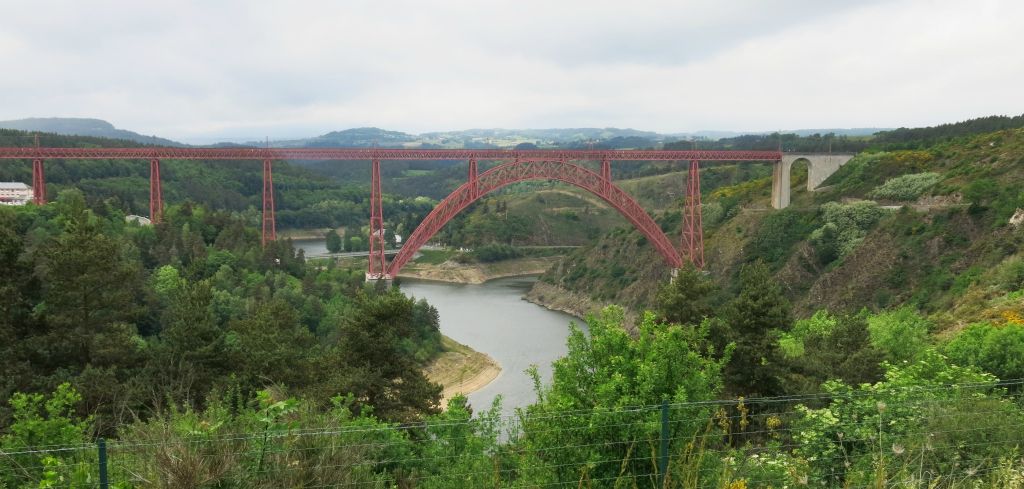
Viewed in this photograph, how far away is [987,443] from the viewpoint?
4.77 metres

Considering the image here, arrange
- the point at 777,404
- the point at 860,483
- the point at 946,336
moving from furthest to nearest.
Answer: the point at 946,336
the point at 777,404
the point at 860,483

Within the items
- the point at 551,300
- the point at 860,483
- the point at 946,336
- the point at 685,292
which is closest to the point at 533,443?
the point at 860,483

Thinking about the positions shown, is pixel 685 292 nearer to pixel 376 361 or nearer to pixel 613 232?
pixel 376 361

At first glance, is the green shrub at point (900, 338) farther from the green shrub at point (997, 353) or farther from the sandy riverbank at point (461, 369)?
the sandy riverbank at point (461, 369)

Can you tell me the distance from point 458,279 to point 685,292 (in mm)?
36002

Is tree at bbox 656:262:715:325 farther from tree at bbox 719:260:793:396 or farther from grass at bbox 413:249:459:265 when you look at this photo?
grass at bbox 413:249:459:265

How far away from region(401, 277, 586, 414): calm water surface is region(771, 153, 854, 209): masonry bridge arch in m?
10.5

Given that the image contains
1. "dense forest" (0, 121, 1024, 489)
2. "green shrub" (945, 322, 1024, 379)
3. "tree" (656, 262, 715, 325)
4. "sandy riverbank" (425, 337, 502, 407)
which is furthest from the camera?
"sandy riverbank" (425, 337, 502, 407)

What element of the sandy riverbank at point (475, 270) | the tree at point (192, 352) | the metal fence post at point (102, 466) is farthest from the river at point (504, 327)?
the metal fence post at point (102, 466)

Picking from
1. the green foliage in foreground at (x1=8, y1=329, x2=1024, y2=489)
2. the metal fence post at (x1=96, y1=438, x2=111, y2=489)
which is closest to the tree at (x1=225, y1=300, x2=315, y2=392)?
the green foliage in foreground at (x1=8, y1=329, x2=1024, y2=489)

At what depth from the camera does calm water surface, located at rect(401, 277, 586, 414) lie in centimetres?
2305

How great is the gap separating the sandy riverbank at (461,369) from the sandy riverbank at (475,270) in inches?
785

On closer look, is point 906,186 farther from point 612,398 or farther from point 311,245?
point 311,245

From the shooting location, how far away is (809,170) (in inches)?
1286
